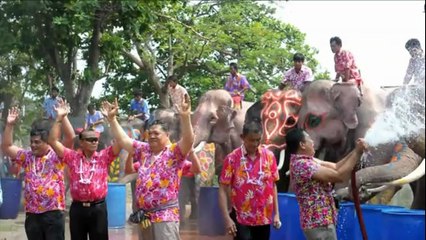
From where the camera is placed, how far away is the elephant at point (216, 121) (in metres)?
12.2

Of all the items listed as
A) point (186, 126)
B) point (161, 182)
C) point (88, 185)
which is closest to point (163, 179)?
point (161, 182)

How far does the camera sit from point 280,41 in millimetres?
27641

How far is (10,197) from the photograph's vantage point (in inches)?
466

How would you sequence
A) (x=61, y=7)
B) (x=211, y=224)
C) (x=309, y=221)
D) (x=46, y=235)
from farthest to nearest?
(x=61, y=7), (x=211, y=224), (x=46, y=235), (x=309, y=221)

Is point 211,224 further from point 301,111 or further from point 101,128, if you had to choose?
point 101,128

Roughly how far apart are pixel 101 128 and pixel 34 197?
775 centimetres

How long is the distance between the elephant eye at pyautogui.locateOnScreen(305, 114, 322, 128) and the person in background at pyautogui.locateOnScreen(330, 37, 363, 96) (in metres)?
A: 0.63

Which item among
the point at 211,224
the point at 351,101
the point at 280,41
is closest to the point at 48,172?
the point at 211,224

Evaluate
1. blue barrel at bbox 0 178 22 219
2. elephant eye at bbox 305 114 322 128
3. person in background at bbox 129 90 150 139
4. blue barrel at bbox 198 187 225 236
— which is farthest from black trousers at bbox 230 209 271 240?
person in background at bbox 129 90 150 139

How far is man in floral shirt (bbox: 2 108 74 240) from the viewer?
22.0 feet

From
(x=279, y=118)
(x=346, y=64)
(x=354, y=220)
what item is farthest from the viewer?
(x=279, y=118)

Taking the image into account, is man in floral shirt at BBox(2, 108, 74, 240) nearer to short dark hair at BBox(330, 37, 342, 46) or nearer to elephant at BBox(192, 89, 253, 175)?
short dark hair at BBox(330, 37, 342, 46)

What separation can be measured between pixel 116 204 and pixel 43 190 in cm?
448

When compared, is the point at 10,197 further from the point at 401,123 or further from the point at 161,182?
A: the point at 401,123
